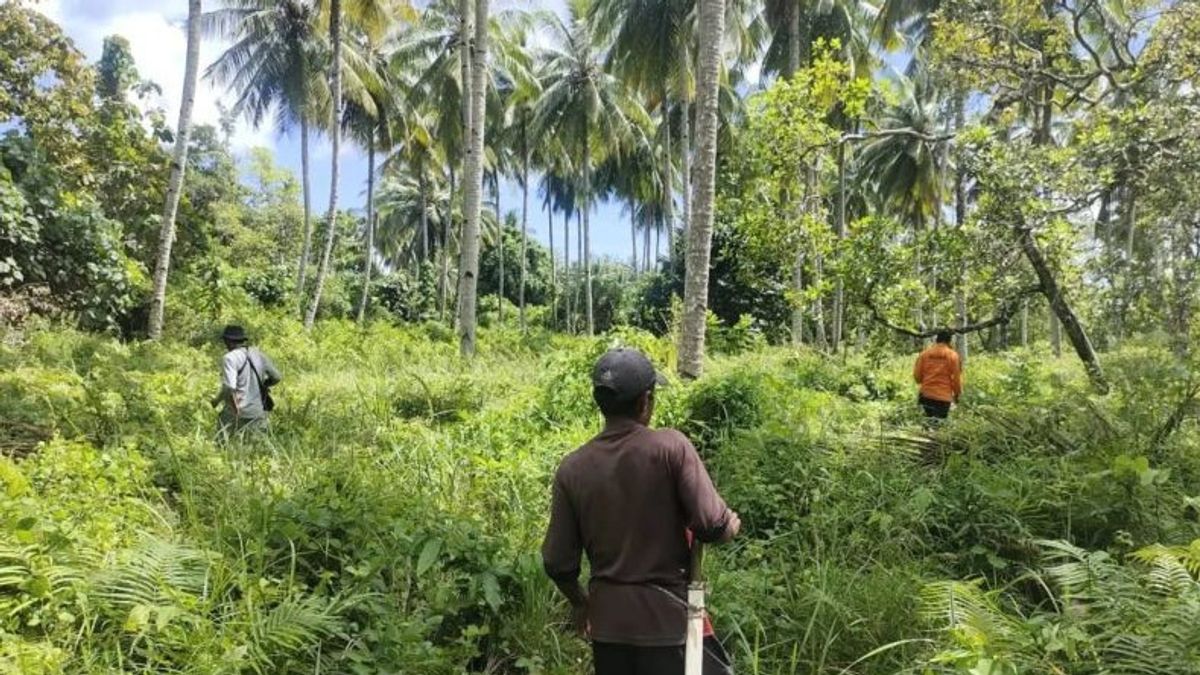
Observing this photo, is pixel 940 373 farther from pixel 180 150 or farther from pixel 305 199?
pixel 305 199

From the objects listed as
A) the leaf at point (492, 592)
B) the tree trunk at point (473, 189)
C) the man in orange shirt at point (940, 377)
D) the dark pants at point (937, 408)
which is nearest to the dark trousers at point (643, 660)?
the leaf at point (492, 592)

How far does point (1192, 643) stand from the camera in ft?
9.09

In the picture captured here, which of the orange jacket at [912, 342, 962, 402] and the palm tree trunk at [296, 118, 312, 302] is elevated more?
the palm tree trunk at [296, 118, 312, 302]

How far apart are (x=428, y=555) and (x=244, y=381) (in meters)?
3.33

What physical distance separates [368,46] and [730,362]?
18.7m

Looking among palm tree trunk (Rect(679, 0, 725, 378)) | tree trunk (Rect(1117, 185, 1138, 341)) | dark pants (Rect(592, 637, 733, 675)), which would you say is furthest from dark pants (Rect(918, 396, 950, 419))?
dark pants (Rect(592, 637, 733, 675))

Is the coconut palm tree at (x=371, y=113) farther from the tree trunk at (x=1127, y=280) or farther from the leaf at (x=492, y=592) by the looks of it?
the leaf at (x=492, y=592)

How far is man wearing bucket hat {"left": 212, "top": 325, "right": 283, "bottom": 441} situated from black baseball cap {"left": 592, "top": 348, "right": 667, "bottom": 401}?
14.7 feet

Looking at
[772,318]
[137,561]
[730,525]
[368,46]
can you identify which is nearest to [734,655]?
[730,525]

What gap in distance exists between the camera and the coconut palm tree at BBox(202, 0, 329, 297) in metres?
21.6

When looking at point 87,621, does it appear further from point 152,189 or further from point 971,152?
point 152,189

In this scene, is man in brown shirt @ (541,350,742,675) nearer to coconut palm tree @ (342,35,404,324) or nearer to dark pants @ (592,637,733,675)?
dark pants @ (592,637,733,675)

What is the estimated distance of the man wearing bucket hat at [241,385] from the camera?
6.25m

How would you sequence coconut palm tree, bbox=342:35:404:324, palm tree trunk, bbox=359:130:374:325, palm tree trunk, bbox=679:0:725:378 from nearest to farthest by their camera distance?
palm tree trunk, bbox=679:0:725:378 < coconut palm tree, bbox=342:35:404:324 < palm tree trunk, bbox=359:130:374:325
